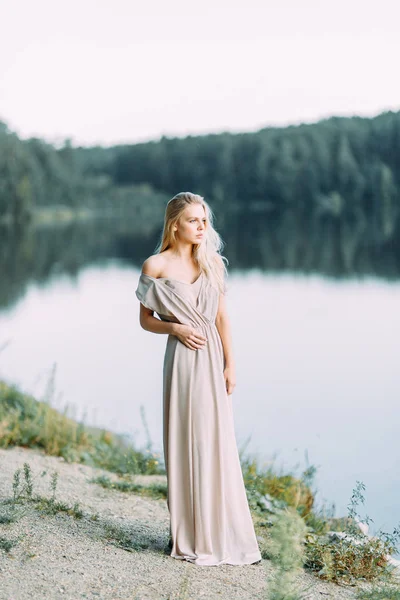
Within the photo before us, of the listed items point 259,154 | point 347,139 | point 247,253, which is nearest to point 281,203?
point 259,154

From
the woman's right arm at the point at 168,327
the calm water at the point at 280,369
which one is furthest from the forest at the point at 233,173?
the woman's right arm at the point at 168,327

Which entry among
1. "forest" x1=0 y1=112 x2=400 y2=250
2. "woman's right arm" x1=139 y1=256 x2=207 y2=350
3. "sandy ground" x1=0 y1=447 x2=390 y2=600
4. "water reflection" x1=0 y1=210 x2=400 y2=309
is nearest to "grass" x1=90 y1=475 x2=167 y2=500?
"sandy ground" x1=0 y1=447 x2=390 y2=600

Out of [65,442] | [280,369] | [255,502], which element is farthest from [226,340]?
[280,369]

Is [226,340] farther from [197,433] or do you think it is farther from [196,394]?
[197,433]

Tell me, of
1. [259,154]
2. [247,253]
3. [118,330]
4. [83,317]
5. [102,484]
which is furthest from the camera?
[259,154]

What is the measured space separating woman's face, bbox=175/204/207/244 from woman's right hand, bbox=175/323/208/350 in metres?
0.48

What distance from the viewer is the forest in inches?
2766

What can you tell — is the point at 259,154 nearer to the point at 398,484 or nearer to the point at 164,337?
the point at 164,337

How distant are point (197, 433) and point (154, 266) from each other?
36.1 inches

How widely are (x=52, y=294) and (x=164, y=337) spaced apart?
11.6 metres

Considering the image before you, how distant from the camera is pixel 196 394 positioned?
422 cm

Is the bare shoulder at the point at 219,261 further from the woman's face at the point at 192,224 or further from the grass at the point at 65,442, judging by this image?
the grass at the point at 65,442

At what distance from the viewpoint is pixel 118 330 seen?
66.6 feet

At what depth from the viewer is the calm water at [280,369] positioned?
986cm
